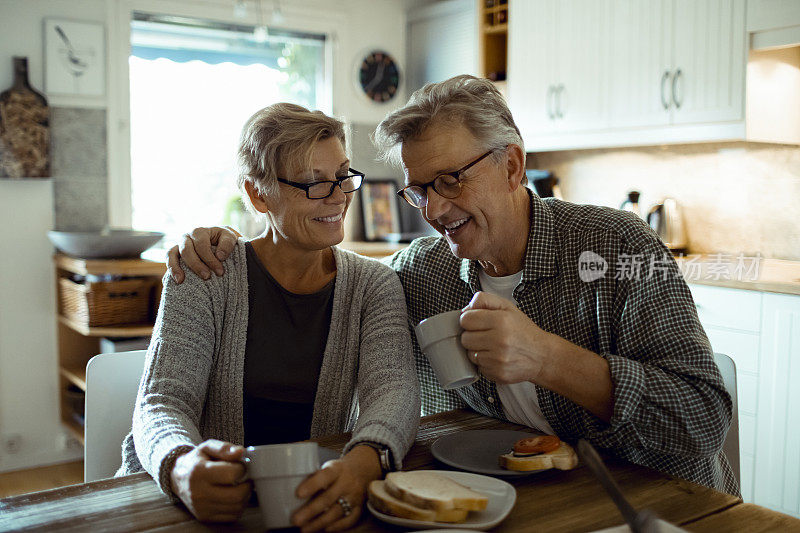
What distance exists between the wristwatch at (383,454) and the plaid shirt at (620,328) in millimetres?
381

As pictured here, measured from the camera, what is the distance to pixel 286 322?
5.32 ft

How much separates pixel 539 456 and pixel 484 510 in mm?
186

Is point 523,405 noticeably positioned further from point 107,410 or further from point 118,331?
point 118,331

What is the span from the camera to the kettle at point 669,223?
140 inches

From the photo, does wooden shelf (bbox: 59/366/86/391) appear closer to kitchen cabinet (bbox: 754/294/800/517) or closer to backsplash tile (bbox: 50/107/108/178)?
backsplash tile (bbox: 50/107/108/178)

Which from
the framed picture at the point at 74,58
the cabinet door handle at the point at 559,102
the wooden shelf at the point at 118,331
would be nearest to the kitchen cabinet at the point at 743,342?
the cabinet door handle at the point at 559,102

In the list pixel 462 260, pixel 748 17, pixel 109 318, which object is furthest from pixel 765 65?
pixel 109 318

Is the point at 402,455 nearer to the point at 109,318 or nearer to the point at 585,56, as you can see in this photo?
the point at 109,318

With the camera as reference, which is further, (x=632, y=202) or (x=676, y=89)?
(x=632, y=202)

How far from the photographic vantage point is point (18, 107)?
11.2 ft

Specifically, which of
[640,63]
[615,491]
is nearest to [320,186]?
[615,491]

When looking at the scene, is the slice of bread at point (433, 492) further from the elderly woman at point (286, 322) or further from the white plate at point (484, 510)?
the elderly woman at point (286, 322)

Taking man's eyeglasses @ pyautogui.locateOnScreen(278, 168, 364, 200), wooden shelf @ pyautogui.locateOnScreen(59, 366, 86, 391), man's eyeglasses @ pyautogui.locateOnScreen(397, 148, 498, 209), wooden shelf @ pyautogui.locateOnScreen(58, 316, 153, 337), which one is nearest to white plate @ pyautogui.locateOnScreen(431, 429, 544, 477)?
man's eyeglasses @ pyautogui.locateOnScreen(397, 148, 498, 209)

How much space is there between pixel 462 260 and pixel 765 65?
2.12 m
